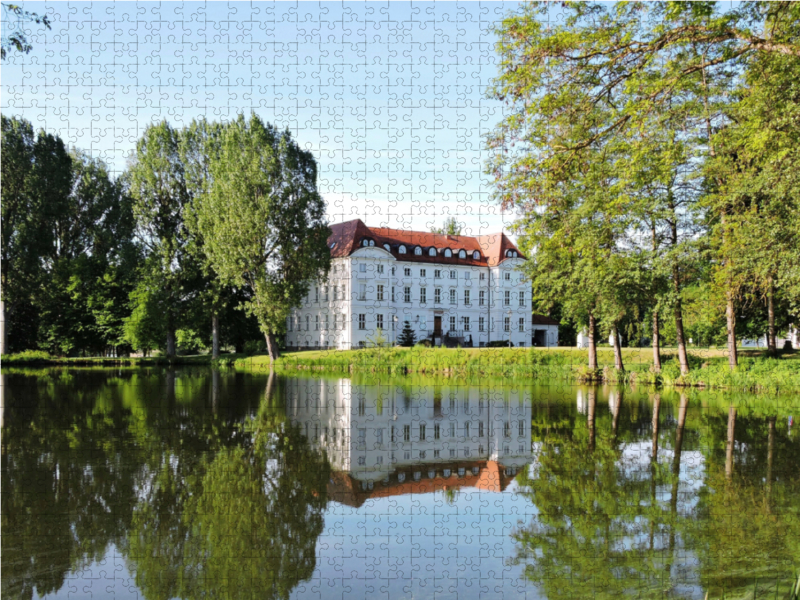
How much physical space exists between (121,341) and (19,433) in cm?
3475

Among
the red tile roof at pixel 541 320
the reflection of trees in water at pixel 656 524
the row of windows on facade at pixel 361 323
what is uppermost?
the red tile roof at pixel 541 320

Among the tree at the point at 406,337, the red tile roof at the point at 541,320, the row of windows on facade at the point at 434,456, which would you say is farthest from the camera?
the red tile roof at the point at 541,320

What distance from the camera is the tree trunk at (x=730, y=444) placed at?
9984 mm

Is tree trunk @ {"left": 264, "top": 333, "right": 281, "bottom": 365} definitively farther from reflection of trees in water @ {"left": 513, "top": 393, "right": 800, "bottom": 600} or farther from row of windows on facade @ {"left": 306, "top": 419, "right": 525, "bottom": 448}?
reflection of trees in water @ {"left": 513, "top": 393, "right": 800, "bottom": 600}

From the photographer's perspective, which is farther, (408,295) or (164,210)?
(408,295)

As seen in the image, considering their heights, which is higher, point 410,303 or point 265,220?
point 265,220

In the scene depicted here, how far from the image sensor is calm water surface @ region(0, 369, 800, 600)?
5715mm

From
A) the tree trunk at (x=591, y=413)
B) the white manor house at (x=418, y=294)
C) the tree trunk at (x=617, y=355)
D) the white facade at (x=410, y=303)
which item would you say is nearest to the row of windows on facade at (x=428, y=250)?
the white manor house at (x=418, y=294)

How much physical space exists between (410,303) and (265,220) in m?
18.4

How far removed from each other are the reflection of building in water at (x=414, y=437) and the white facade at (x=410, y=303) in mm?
18230

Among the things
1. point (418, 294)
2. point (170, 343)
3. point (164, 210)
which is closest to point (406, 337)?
point (418, 294)

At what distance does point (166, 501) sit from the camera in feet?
26.2

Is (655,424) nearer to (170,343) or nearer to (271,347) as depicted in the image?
(271,347)

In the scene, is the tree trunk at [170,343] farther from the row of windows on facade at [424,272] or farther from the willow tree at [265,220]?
the row of windows on facade at [424,272]
